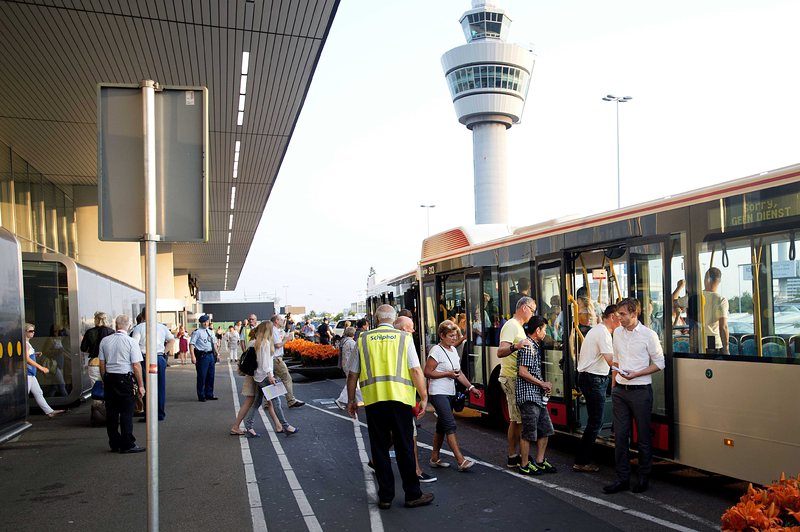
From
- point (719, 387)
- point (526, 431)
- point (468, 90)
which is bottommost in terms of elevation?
point (526, 431)

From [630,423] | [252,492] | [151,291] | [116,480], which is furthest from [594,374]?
[116,480]

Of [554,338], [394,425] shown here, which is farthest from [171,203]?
[554,338]

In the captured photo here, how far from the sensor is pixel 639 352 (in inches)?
265

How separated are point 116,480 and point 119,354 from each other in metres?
2.13

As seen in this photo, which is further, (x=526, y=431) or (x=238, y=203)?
(x=238, y=203)

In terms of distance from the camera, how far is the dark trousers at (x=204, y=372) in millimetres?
15031

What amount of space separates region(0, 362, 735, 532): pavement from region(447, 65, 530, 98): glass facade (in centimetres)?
7248

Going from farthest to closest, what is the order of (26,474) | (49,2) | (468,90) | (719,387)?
(468,90)
(49,2)
(26,474)
(719,387)

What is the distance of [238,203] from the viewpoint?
31.0m

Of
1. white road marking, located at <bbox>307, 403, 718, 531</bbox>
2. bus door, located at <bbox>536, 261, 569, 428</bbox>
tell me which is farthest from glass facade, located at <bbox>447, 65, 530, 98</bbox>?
white road marking, located at <bbox>307, 403, 718, 531</bbox>

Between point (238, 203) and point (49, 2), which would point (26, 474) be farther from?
point (238, 203)

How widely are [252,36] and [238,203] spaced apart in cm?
1845

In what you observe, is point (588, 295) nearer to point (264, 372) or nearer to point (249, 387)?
point (264, 372)

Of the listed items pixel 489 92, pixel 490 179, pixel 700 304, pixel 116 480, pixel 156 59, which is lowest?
pixel 116 480
